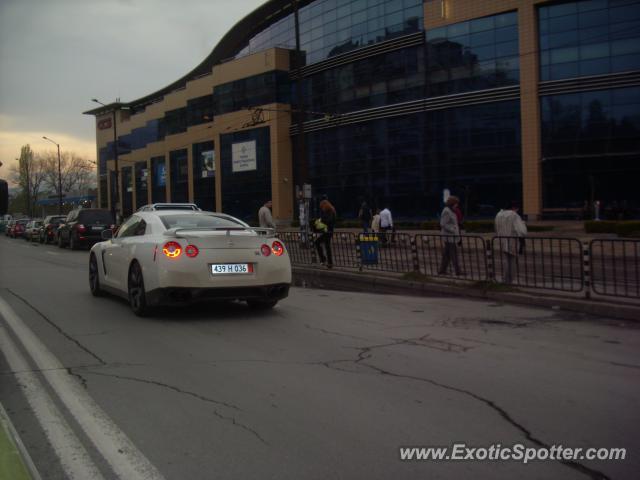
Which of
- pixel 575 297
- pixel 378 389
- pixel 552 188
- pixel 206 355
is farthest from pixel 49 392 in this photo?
pixel 552 188

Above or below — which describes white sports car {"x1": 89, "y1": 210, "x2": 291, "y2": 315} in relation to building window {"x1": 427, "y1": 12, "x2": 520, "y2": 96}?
below

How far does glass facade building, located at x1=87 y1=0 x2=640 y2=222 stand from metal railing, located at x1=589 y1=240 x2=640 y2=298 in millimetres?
14799

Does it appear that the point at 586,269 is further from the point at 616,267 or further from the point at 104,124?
the point at 104,124

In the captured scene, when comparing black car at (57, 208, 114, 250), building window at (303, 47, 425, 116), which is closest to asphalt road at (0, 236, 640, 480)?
black car at (57, 208, 114, 250)

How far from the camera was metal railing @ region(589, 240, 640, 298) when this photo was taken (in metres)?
9.51

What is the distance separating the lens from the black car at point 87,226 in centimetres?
2698

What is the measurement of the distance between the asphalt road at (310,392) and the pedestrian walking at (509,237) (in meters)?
2.29

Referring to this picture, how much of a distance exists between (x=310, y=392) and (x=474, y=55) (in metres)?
37.6

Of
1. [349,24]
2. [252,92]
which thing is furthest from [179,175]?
[349,24]

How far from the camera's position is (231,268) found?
807 cm

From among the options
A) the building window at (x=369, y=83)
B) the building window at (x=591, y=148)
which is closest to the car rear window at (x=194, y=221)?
the building window at (x=591, y=148)

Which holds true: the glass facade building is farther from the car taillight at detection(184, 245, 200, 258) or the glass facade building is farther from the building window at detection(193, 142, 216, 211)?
the car taillight at detection(184, 245, 200, 258)

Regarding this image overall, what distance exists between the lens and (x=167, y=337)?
284 inches

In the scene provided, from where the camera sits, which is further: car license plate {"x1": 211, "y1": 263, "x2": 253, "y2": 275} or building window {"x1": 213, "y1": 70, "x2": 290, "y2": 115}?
building window {"x1": 213, "y1": 70, "x2": 290, "y2": 115}
